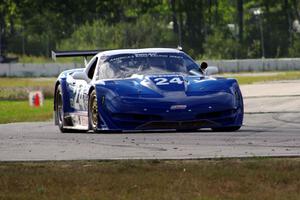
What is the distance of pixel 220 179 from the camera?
30.6 ft

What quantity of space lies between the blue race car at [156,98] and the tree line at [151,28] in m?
62.4

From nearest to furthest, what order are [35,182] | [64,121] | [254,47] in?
[35,182] < [64,121] < [254,47]

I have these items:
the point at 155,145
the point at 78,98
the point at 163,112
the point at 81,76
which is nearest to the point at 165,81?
the point at 163,112

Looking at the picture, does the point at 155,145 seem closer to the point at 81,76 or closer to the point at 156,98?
the point at 156,98

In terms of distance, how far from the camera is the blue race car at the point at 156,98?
14.9 meters

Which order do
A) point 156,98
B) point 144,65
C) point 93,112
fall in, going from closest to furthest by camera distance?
1. point 156,98
2. point 93,112
3. point 144,65

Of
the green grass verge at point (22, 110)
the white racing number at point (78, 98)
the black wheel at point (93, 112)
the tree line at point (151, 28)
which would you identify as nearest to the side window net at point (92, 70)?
the white racing number at point (78, 98)

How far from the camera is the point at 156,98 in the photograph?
1491 cm

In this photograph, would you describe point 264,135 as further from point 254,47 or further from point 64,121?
point 254,47

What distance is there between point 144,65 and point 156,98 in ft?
4.91

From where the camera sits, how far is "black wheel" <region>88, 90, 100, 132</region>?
50.8 feet

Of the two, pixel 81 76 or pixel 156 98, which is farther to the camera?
pixel 81 76

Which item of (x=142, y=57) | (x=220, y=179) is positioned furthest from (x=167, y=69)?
(x=220, y=179)

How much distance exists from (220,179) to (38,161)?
7.51 feet
